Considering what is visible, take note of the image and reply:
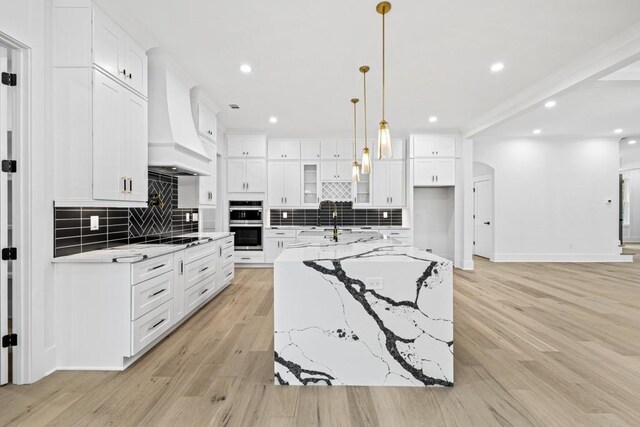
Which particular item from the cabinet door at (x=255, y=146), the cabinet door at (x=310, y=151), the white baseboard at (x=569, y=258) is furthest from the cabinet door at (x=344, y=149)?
the white baseboard at (x=569, y=258)

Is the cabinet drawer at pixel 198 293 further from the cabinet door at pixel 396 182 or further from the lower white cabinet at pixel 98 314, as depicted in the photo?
the cabinet door at pixel 396 182

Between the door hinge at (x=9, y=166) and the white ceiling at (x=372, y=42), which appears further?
the white ceiling at (x=372, y=42)

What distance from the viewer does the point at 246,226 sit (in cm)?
613

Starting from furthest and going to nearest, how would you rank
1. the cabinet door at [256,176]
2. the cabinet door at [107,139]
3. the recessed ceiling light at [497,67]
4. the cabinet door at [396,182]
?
the cabinet door at [396,182] → the cabinet door at [256,176] → the recessed ceiling light at [497,67] → the cabinet door at [107,139]

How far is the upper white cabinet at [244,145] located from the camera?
6.09 metres

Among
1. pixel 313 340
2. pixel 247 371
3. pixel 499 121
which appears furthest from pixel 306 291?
pixel 499 121

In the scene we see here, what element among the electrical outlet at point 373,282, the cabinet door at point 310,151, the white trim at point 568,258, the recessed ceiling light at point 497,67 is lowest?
the white trim at point 568,258

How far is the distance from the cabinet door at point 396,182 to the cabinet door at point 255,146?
2682mm

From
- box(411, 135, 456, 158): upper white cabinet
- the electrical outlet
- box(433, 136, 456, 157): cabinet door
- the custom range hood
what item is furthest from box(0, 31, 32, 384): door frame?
box(433, 136, 456, 157): cabinet door

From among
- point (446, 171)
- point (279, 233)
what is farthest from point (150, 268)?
point (446, 171)

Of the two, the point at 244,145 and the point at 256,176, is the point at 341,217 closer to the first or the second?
the point at 256,176

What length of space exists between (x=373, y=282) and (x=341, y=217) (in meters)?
4.52

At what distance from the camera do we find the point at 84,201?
2281mm

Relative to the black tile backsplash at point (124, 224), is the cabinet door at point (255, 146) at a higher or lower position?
higher
